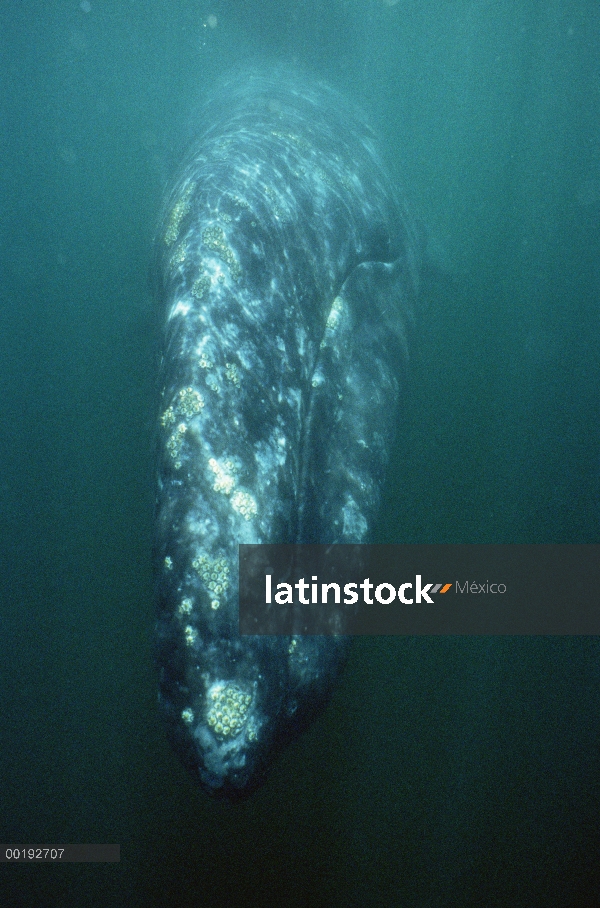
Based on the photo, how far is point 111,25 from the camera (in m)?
28.9

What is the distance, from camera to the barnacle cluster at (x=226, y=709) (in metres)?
3.29

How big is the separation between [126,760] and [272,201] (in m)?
7.98

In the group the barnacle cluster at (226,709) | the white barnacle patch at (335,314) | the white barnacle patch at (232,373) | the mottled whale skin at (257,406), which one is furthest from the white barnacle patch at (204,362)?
the barnacle cluster at (226,709)

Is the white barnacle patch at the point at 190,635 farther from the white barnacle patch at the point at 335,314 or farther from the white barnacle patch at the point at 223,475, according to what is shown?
the white barnacle patch at the point at 335,314

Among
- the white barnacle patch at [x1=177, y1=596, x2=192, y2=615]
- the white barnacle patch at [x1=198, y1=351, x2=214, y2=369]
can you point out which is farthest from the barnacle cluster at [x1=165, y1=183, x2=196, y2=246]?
the white barnacle patch at [x1=177, y1=596, x2=192, y2=615]

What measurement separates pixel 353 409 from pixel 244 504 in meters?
2.13

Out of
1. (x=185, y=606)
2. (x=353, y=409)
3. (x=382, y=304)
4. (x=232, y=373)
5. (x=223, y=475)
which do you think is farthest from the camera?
(x=382, y=304)

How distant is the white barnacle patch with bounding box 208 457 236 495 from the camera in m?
3.64

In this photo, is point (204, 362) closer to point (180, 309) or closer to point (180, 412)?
point (180, 412)

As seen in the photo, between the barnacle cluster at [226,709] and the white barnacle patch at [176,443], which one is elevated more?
the white barnacle patch at [176,443]

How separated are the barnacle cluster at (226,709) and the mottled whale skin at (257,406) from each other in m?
0.01

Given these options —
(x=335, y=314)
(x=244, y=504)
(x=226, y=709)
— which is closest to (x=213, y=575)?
(x=244, y=504)

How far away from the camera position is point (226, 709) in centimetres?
333

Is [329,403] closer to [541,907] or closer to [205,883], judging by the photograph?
[205,883]
